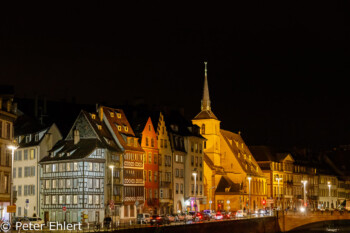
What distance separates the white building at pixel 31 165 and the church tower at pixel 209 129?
139ft

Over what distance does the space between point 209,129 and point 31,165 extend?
46.2 m

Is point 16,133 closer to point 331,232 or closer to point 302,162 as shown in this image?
point 331,232

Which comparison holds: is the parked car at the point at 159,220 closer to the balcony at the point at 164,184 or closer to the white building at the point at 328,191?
the balcony at the point at 164,184

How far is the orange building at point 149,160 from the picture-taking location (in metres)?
99.1

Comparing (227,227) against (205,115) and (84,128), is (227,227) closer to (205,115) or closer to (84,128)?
(84,128)

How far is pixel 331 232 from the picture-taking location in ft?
371

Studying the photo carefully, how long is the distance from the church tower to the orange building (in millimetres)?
29310

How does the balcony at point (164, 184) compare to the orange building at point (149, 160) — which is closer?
the orange building at point (149, 160)

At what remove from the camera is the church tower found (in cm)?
13012

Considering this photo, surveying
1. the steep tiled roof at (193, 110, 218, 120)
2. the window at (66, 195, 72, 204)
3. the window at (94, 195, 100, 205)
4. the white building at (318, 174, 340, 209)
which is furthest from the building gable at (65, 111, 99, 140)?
the white building at (318, 174, 340, 209)

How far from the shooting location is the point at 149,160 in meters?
100

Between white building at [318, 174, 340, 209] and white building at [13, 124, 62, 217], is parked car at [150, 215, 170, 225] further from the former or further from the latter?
white building at [318, 174, 340, 209]

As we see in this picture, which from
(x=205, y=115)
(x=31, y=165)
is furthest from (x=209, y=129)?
(x=31, y=165)

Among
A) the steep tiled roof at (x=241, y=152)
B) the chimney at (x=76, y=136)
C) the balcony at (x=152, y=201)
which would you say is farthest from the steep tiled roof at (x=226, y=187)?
the chimney at (x=76, y=136)
